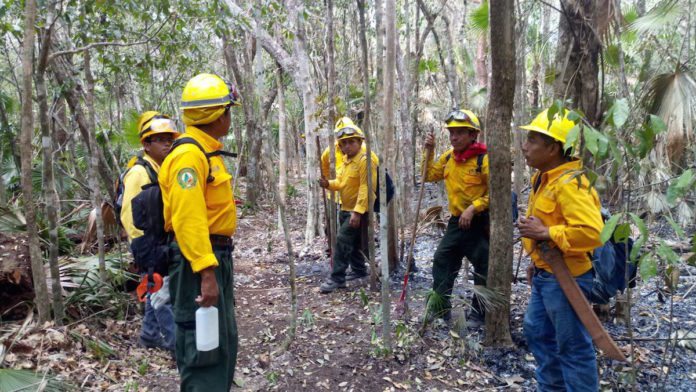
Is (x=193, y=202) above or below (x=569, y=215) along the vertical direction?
above

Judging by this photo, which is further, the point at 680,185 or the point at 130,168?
the point at 130,168

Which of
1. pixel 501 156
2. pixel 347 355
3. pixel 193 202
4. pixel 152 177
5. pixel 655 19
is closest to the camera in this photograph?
pixel 193 202

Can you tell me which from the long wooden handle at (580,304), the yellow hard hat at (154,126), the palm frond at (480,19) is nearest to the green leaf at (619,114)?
the long wooden handle at (580,304)

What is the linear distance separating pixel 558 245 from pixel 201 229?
188 cm

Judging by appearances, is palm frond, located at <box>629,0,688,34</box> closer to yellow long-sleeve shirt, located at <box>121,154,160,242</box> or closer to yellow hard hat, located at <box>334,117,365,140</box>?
yellow hard hat, located at <box>334,117,365,140</box>

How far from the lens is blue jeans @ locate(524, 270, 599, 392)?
2631 millimetres

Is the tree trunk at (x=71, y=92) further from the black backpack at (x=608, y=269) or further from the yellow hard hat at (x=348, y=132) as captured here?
the black backpack at (x=608, y=269)

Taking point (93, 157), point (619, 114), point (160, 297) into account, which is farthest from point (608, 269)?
point (93, 157)

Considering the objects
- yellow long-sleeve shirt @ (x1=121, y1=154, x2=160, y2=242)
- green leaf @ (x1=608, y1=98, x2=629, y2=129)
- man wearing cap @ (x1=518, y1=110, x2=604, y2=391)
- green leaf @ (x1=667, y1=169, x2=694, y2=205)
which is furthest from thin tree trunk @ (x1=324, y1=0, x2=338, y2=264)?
green leaf @ (x1=667, y1=169, x2=694, y2=205)

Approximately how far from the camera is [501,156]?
11.4 feet

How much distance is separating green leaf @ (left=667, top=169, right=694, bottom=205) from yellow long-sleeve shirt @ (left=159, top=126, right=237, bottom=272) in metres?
2.09

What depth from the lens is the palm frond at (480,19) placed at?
7758 millimetres

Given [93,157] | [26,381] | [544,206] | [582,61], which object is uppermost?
[582,61]

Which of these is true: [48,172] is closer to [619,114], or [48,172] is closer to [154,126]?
[154,126]
